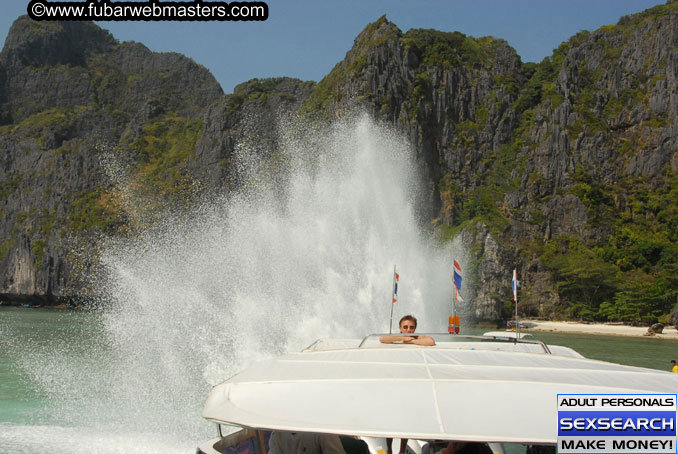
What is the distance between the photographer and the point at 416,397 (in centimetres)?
396

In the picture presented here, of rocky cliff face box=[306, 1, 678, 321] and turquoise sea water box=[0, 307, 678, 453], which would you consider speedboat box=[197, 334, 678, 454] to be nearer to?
turquoise sea water box=[0, 307, 678, 453]

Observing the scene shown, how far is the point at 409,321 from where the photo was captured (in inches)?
313

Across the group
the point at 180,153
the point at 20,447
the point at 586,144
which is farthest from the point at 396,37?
the point at 20,447

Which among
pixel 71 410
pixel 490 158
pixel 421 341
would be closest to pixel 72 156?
pixel 490 158

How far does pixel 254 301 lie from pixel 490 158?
352 ft

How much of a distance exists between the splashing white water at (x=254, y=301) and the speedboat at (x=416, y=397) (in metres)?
7.54

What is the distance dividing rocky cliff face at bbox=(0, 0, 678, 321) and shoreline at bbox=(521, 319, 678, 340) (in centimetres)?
501

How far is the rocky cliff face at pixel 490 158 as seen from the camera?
3570 inches

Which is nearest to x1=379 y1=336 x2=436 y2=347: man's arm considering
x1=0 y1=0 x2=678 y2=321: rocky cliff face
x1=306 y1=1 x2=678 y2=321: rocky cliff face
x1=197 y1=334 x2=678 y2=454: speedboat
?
x1=197 y1=334 x2=678 y2=454: speedboat

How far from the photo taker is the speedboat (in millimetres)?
3756

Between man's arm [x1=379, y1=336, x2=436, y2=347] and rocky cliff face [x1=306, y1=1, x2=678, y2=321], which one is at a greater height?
rocky cliff face [x1=306, y1=1, x2=678, y2=321]

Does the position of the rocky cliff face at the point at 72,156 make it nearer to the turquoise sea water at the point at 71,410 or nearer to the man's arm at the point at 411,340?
the turquoise sea water at the point at 71,410

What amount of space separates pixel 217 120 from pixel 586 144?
8660 cm

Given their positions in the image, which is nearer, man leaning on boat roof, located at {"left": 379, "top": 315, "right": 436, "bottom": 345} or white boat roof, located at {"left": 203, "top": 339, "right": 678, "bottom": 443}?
white boat roof, located at {"left": 203, "top": 339, "right": 678, "bottom": 443}
